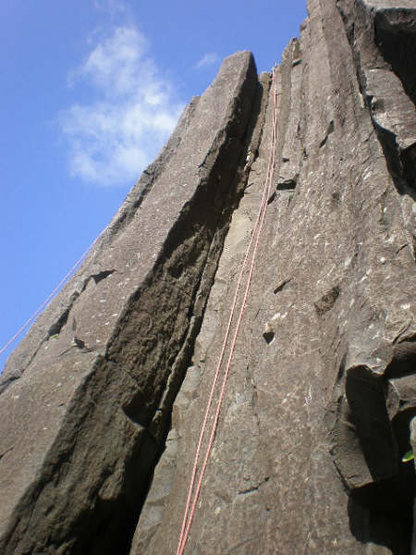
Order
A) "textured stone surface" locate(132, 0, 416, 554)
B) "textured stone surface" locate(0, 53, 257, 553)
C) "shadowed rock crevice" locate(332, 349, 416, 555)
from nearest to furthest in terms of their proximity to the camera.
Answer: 1. "shadowed rock crevice" locate(332, 349, 416, 555)
2. "textured stone surface" locate(132, 0, 416, 554)
3. "textured stone surface" locate(0, 53, 257, 553)

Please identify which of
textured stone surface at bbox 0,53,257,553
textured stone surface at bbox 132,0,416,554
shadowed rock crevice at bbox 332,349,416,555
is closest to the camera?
shadowed rock crevice at bbox 332,349,416,555

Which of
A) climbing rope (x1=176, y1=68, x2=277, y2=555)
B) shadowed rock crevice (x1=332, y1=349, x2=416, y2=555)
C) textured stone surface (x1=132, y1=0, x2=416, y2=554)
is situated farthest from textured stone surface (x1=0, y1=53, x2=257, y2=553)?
shadowed rock crevice (x1=332, y1=349, x2=416, y2=555)

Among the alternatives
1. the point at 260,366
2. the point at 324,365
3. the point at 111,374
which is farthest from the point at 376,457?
the point at 111,374

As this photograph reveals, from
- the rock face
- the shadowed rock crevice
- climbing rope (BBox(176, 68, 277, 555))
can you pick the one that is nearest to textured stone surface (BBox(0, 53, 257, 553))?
the rock face

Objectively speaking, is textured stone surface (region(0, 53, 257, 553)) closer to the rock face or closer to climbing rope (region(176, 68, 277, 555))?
the rock face

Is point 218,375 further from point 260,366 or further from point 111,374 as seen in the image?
point 111,374

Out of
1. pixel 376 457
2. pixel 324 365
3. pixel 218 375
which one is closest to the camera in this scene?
pixel 376 457

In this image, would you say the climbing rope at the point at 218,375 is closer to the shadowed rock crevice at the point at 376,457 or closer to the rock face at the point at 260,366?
the rock face at the point at 260,366

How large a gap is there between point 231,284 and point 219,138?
103 inches

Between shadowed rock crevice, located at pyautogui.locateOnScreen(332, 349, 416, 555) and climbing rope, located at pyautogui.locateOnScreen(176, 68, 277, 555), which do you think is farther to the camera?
climbing rope, located at pyautogui.locateOnScreen(176, 68, 277, 555)

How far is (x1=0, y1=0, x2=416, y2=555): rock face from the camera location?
256 centimetres

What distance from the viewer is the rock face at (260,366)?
2.56 meters

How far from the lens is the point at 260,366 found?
383 cm

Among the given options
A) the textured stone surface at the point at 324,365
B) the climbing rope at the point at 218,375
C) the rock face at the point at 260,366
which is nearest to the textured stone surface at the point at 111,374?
the rock face at the point at 260,366
